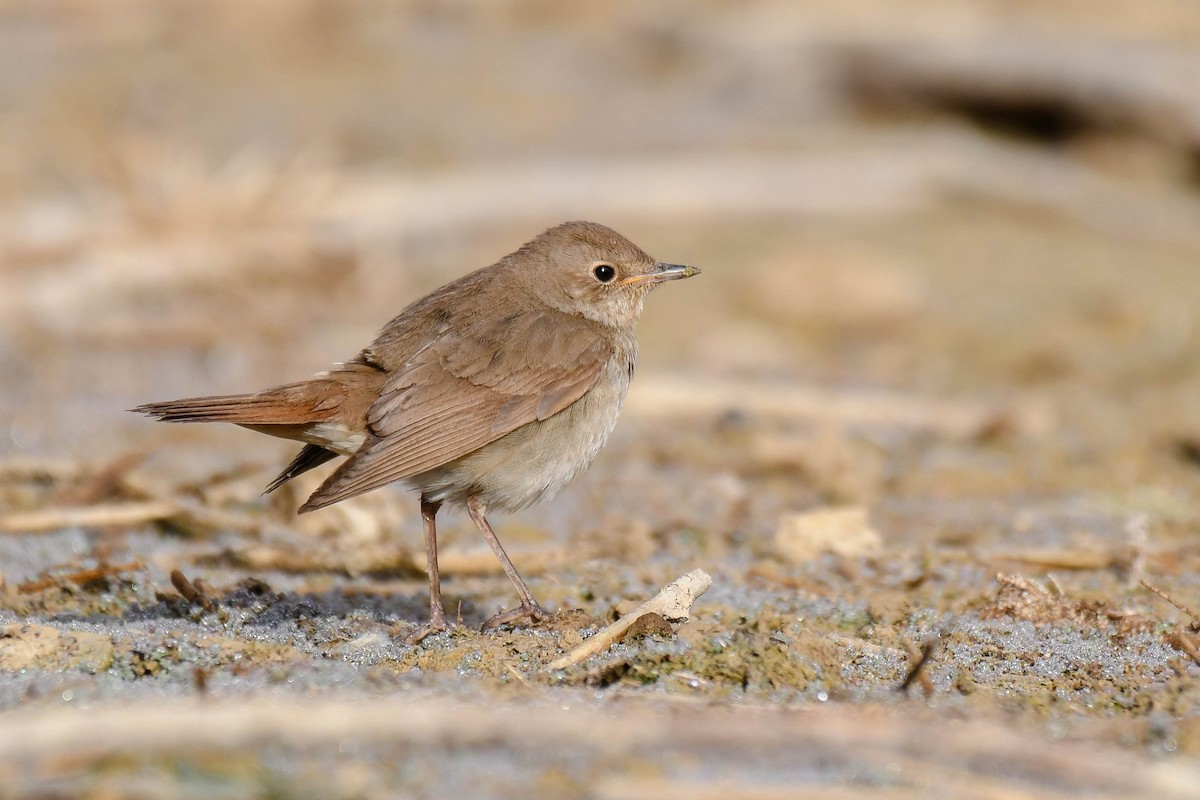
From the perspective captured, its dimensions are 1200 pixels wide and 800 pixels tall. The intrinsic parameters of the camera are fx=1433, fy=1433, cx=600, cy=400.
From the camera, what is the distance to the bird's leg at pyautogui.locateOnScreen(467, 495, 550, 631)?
4316mm

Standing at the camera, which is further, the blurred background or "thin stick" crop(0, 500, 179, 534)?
the blurred background

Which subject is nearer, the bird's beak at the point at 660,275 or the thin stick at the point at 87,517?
the thin stick at the point at 87,517

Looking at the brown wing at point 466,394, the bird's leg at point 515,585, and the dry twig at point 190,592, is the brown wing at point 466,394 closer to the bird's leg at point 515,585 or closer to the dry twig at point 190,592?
the bird's leg at point 515,585

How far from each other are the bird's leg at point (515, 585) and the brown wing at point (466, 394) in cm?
32

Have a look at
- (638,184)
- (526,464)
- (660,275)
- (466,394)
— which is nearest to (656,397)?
(660,275)

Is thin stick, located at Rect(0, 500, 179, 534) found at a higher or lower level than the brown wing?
lower

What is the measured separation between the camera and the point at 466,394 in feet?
15.0

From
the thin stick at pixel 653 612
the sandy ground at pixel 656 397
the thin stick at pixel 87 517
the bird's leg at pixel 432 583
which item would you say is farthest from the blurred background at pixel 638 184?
the thin stick at pixel 653 612

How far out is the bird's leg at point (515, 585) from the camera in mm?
4316

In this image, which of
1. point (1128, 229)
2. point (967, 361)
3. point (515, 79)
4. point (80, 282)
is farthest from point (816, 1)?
point (80, 282)

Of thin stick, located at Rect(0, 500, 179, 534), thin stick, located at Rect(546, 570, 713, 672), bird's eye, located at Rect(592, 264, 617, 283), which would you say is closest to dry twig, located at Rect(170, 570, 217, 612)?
thin stick, located at Rect(0, 500, 179, 534)

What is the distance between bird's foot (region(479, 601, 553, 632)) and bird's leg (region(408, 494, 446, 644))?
143mm

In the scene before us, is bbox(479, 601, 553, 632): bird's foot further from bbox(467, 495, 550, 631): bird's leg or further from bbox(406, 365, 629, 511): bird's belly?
bbox(406, 365, 629, 511): bird's belly

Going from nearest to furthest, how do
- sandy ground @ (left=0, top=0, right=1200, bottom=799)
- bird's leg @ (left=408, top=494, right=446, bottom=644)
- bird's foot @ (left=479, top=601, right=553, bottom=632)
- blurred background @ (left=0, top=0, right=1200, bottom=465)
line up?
1. sandy ground @ (left=0, top=0, right=1200, bottom=799)
2. bird's leg @ (left=408, top=494, right=446, bottom=644)
3. bird's foot @ (left=479, top=601, right=553, bottom=632)
4. blurred background @ (left=0, top=0, right=1200, bottom=465)
